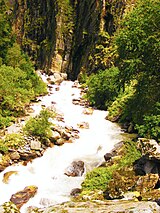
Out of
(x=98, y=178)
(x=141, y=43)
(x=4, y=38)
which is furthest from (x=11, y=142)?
(x=4, y=38)

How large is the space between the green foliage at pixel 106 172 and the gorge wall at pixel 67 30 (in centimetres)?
2607

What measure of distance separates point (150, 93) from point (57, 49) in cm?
3077

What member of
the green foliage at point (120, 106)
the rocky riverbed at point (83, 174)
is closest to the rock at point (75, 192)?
the rocky riverbed at point (83, 174)

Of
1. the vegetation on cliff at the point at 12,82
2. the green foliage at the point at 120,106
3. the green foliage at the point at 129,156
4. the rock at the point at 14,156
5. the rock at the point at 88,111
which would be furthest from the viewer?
the rock at the point at 88,111

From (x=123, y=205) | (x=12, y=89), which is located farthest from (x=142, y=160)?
(x=12, y=89)

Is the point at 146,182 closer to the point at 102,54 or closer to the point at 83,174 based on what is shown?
the point at 83,174

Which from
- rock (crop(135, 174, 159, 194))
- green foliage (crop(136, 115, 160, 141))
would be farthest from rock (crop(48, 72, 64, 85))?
rock (crop(135, 174, 159, 194))

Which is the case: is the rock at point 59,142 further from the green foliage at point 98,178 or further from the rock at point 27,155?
the green foliage at point 98,178

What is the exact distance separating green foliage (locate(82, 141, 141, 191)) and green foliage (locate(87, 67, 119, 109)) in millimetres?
12825

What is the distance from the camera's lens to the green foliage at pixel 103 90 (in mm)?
29297

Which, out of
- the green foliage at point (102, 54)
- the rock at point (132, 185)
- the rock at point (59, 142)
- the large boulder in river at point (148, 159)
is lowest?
the rock at point (59, 142)

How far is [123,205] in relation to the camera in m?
9.16

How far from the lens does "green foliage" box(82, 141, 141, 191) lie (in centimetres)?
1441

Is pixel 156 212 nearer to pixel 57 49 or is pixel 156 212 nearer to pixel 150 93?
pixel 150 93
